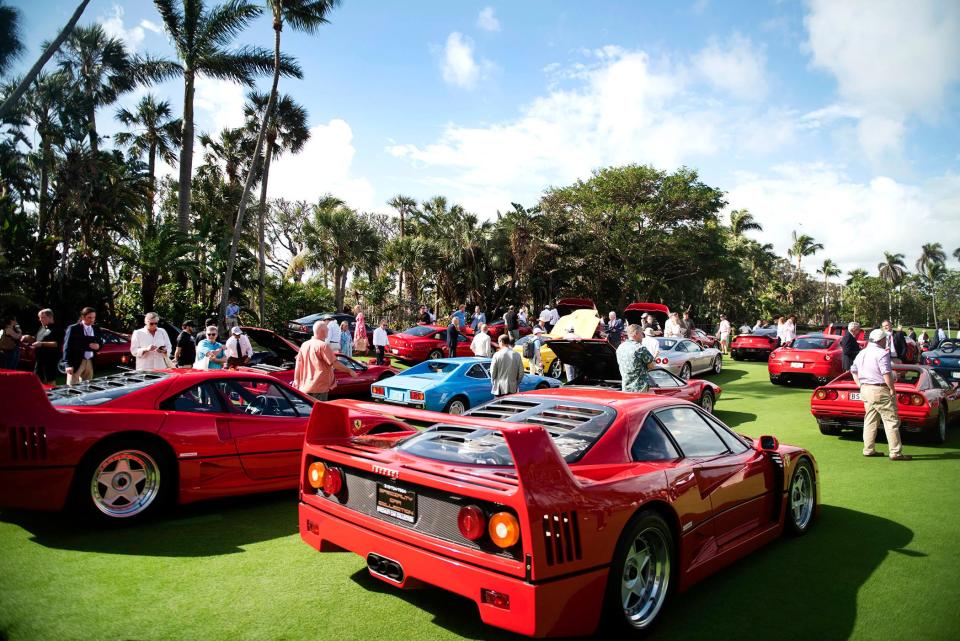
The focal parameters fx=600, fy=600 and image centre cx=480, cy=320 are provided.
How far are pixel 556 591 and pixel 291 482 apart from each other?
368 centimetres

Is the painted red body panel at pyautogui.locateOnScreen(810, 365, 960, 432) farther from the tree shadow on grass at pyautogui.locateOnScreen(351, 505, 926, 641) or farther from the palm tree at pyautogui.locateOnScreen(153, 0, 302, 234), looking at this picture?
the palm tree at pyautogui.locateOnScreen(153, 0, 302, 234)

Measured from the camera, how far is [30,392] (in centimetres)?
452

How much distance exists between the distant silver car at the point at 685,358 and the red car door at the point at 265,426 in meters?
11.0

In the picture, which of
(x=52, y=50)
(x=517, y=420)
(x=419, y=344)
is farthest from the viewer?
(x=419, y=344)

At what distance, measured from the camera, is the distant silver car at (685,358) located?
1573 centimetres

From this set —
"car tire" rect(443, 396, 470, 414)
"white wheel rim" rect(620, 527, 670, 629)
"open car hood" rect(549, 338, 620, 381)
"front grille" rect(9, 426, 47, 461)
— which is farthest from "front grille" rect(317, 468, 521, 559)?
"car tire" rect(443, 396, 470, 414)

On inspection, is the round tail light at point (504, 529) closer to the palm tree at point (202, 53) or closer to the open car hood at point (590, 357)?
the open car hood at point (590, 357)


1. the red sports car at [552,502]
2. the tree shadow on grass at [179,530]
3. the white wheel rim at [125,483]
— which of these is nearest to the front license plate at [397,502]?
the red sports car at [552,502]

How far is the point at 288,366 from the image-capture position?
1117 cm

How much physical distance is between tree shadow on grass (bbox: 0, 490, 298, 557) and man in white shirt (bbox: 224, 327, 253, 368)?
519 centimetres

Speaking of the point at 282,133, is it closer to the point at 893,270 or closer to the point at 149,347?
the point at 149,347

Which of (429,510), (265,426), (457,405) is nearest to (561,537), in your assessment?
(429,510)

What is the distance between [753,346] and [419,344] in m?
12.8

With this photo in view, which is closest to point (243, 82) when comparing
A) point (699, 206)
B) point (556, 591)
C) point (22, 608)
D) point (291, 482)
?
point (291, 482)
